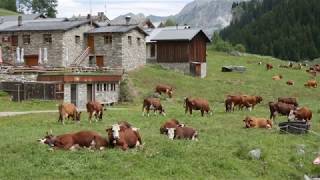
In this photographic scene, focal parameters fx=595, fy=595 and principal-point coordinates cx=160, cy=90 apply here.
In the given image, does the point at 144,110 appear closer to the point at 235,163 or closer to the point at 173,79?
the point at 235,163

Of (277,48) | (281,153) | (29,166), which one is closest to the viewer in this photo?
(29,166)

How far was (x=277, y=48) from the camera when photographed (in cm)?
18900

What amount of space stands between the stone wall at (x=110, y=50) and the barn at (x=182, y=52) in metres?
11.7

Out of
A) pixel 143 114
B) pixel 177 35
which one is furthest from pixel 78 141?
pixel 177 35

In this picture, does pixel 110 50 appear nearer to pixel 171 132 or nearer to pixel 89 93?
pixel 89 93

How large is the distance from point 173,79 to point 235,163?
139ft

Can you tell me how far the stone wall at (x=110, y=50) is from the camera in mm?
66000

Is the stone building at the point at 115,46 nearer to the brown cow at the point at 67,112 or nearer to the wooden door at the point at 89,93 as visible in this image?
the wooden door at the point at 89,93

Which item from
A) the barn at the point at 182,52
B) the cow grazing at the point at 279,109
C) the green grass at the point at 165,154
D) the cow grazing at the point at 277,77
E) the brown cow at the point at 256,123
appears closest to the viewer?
the green grass at the point at 165,154

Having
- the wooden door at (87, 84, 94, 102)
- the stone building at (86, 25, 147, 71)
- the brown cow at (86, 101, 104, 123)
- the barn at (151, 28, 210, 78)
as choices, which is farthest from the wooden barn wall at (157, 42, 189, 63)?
the brown cow at (86, 101, 104, 123)

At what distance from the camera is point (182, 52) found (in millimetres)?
76500

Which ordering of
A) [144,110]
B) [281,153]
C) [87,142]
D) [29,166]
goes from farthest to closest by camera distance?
[144,110], [281,153], [87,142], [29,166]

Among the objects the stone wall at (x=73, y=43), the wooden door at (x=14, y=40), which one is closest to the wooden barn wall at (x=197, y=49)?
the stone wall at (x=73, y=43)

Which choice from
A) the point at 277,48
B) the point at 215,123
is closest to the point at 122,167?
the point at 215,123
